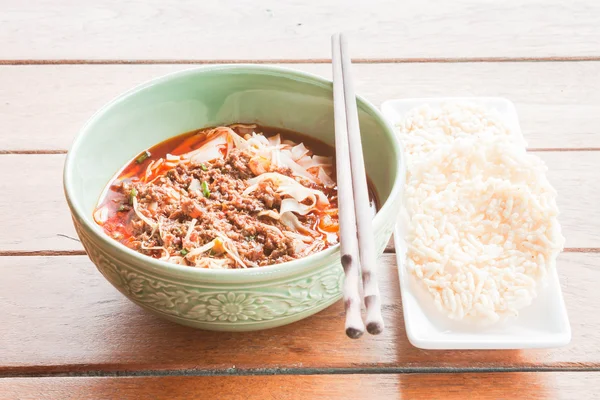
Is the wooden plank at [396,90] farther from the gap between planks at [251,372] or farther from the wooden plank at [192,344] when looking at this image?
the gap between planks at [251,372]

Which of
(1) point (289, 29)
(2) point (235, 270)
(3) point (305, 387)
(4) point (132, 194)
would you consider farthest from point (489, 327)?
(1) point (289, 29)

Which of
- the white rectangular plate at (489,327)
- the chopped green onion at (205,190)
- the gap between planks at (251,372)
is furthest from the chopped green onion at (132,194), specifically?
the white rectangular plate at (489,327)

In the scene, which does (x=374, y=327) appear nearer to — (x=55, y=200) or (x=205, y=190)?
(x=205, y=190)

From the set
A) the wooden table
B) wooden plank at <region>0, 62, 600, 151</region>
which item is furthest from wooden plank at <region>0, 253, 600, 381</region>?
wooden plank at <region>0, 62, 600, 151</region>

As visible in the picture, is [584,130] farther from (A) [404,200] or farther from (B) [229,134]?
(B) [229,134]

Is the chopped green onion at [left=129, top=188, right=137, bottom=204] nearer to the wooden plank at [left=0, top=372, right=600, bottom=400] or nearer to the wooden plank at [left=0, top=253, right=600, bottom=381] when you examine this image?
the wooden plank at [left=0, top=253, right=600, bottom=381]

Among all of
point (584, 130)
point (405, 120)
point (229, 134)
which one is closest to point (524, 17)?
point (584, 130)

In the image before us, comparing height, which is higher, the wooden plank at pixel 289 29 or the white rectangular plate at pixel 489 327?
the wooden plank at pixel 289 29
